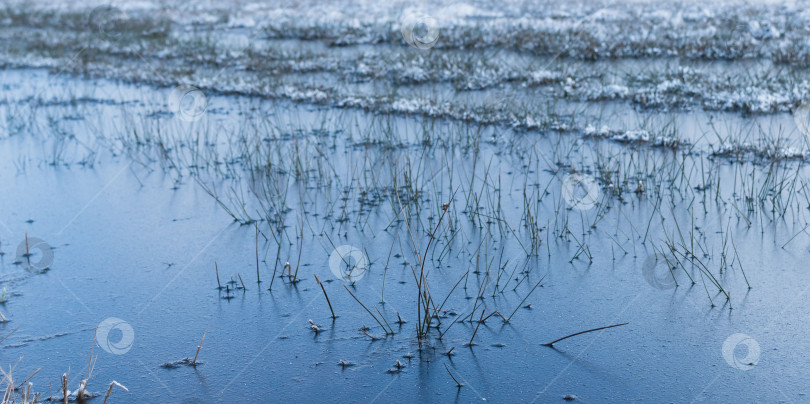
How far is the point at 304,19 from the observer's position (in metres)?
23.3

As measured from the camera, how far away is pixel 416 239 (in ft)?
18.4

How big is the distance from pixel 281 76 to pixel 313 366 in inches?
386

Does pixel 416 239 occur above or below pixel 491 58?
below

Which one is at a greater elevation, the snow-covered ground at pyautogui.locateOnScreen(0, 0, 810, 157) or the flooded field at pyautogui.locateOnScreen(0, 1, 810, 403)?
the snow-covered ground at pyautogui.locateOnScreen(0, 0, 810, 157)

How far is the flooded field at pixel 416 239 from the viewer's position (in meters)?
3.79

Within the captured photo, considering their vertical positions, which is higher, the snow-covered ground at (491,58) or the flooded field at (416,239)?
the snow-covered ground at (491,58)

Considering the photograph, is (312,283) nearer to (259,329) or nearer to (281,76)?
(259,329)

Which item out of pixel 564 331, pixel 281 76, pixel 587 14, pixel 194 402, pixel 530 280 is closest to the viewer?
pixel 194 402

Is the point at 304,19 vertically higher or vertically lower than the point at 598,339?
higher

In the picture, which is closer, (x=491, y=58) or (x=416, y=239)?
(x=416, y=239)

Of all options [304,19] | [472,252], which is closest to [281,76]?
[472,252]

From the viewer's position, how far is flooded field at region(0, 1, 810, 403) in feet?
12.4

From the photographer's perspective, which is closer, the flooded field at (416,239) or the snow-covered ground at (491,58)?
the flooded field at (416,239)

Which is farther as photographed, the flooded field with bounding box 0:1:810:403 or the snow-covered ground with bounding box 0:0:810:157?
the snow-covered ground with bounding box 0:0:810:157
